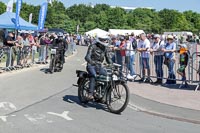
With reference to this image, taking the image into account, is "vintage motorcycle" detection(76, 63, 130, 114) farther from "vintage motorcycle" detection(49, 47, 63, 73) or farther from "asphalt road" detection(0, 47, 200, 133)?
"vintage motorcycle" detection(49, 47, 63, 73)

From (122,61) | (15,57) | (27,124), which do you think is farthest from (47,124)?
(15,57)

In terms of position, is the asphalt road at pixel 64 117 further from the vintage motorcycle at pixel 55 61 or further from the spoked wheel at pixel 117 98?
the vintage motorcycle at pixel 55 61

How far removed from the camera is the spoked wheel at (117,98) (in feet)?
29.9

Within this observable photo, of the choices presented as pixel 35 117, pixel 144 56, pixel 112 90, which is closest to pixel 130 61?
pixel 144 56

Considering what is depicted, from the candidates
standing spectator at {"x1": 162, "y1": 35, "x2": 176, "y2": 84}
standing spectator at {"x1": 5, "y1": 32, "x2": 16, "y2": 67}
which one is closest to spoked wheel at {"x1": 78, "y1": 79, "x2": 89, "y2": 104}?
standing spectator at {"x1": 162, "y1": 35, "x2": 176, "y2": 84}

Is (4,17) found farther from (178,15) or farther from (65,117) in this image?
(178,15)

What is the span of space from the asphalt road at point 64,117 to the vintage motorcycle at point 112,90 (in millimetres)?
218

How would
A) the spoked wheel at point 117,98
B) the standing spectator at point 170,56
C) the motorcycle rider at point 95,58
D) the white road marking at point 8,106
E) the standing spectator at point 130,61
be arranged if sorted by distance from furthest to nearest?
1. the standing spectator at point 130,61
2. the standing spectator at point 170,56
3. the motorcycle rider at point 95,58
4. the white road marking at point 8,106
5. the spoked wheel at point 117,98

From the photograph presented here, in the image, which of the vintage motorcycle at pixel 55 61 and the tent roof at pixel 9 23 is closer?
the vintage motorcycle at pixel 55 61

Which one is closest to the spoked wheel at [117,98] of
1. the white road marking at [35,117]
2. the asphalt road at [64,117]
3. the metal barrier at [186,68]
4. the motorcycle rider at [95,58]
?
the asphalt road at [64,117]

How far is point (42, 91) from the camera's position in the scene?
12266 mm

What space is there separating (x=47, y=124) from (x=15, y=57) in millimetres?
11280

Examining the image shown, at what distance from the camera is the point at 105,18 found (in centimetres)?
11088

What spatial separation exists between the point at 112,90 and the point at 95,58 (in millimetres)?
949
